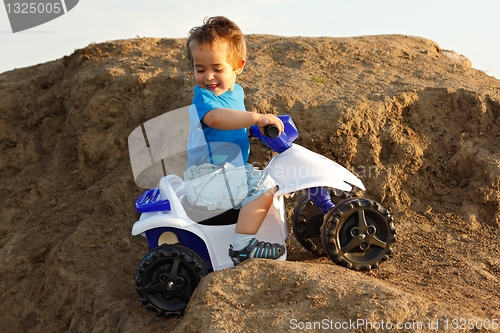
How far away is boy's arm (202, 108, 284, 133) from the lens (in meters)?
3.92

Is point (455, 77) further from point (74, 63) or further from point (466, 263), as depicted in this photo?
point (74, 63)

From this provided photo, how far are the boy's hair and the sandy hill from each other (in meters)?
1.43

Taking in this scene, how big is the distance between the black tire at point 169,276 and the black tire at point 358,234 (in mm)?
883

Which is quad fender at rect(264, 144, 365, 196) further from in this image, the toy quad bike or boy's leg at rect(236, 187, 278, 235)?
boy's leg at rect(236, 187, 278, 235)

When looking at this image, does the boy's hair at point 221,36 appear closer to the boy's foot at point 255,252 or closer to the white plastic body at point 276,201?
the white plastic body at point 276,201

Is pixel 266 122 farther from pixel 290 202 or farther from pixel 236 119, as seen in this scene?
pixel 290 202

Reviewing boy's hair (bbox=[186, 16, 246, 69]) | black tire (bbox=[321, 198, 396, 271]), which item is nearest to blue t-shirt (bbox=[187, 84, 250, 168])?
boy's hair (bbox=[186, 16, 246, 69])

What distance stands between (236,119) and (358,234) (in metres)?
1.11

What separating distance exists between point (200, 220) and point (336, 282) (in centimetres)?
108

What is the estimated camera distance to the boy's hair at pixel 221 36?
405 centimetres

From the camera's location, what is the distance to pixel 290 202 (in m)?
5.57

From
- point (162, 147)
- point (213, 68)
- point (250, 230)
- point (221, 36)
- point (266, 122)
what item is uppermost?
point (221, 36)

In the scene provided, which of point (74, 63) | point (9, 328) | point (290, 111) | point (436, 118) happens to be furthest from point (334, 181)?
Result: point (74, 63)

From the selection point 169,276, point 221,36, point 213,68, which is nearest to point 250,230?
point 169,276
